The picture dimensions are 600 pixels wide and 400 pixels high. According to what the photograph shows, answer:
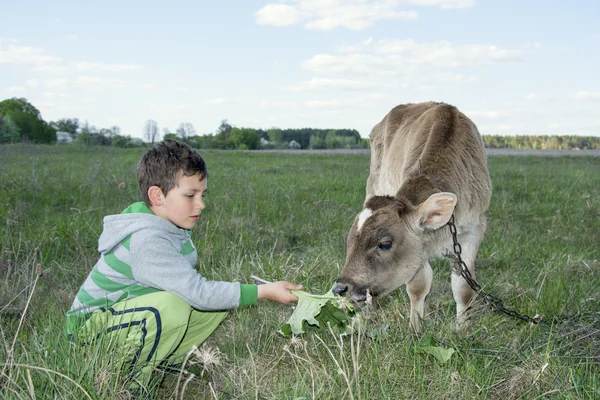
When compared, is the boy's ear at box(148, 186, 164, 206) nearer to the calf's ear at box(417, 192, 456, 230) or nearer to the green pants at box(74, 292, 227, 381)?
the green pants at box(74, 292, 227, 381)

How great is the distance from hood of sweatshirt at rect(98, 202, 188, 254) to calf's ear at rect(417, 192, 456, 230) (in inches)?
77.5

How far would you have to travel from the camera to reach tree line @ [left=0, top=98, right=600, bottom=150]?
31375mm

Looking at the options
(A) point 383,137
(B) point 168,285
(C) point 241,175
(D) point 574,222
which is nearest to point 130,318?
(B) point 168,285

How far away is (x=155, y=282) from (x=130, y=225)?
0.37 meters

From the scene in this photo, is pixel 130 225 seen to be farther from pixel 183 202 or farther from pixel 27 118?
pixel 27 118

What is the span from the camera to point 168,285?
10.9 ft

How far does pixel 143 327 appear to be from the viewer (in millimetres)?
3246

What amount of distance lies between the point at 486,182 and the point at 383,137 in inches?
99.1

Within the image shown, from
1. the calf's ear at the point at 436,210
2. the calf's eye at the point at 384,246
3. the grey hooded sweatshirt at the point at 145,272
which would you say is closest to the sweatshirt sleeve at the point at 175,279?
the grey hooded sweatshirt at the point at 145,272

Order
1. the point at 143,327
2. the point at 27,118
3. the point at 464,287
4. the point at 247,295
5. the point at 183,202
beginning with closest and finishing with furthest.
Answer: the point at 143,327 → the point at 247,295 → the point at 183,202 → the point at 464,287 → the point at 27,118

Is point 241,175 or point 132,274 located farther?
point 241,175

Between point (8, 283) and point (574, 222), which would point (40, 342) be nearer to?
point (8, 283)

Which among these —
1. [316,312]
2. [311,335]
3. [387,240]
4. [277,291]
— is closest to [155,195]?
[277,291]

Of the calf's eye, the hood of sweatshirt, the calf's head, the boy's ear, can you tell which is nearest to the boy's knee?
the hood of sweatshirt
